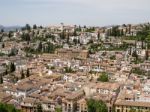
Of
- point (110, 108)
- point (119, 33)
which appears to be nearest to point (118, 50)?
point (119, 33)

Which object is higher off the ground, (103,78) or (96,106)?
(96,106)

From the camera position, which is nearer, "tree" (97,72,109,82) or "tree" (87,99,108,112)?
"tree" (87,99,108,112)

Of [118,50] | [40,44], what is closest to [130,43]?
[118,50]

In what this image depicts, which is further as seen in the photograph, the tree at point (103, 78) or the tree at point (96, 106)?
the tree at point (103, 78)

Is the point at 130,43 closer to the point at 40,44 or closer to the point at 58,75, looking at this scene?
the point at 40,44

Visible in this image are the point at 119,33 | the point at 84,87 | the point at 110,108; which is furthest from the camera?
the point at 119,33

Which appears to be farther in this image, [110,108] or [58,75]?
[58,75]

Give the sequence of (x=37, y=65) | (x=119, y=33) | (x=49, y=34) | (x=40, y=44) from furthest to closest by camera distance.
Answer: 1. (x=49, y=34)
2. (x=119, y=33)
3. (x=40, y=44)
4. (x=37, y=65)

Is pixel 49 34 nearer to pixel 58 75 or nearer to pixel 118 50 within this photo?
pixel 118 50

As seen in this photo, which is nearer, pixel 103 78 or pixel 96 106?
pixel 96 106
